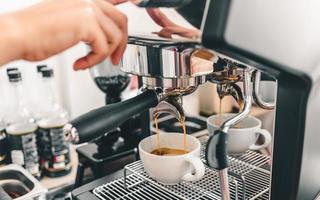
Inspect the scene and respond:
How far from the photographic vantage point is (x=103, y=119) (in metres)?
0.39

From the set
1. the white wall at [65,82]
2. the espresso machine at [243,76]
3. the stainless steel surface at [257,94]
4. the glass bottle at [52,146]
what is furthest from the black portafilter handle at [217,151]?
the white wall at [65,82]

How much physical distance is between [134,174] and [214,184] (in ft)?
0.40

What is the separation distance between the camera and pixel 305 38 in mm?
380

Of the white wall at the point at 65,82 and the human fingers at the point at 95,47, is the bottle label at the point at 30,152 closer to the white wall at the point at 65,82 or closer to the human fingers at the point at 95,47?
the white wall at the point at 65,82

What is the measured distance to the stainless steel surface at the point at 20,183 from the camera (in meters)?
0.55

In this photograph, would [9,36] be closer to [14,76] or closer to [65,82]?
[14,76]

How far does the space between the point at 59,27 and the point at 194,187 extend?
11.2 inches

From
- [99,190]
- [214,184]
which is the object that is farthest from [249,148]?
[99,190]

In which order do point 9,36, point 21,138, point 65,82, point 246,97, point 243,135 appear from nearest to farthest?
1. point 9,36
2. point 246,97
3. point 243,135
4. point 21,138
5. point 65,82

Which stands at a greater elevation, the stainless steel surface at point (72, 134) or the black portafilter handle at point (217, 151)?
the stainless steel surface at point (72, 134)

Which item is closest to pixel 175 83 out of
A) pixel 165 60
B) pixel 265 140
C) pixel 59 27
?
pixel 165 60

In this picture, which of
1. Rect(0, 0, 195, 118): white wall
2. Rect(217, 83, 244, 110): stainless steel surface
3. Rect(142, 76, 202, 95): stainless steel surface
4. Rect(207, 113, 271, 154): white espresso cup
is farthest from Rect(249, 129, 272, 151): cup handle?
Rect(0, 0, 195, 118): white wall

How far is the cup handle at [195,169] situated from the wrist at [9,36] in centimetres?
24

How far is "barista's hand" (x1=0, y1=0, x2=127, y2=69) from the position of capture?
13.0 inches
